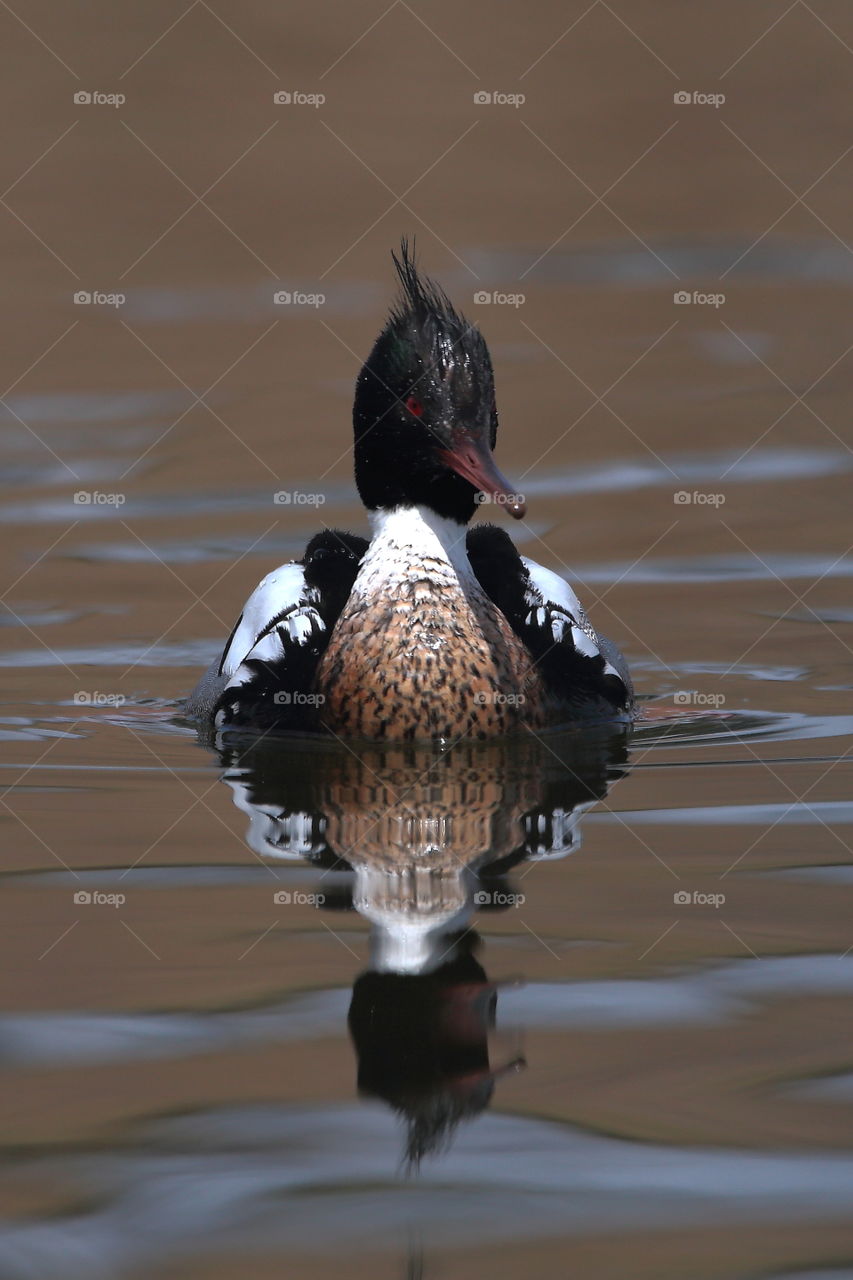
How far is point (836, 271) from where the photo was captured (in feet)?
53.6

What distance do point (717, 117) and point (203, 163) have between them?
15.8 feet

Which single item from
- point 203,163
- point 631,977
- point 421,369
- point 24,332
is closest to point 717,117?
point 203,163

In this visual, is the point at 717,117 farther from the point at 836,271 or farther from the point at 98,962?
the point at 98,962
